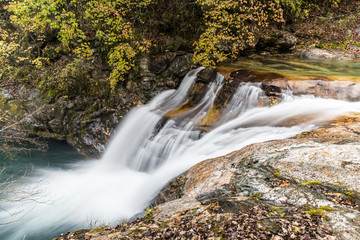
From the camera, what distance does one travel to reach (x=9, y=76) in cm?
1138

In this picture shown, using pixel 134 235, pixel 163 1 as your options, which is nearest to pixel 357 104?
pixel 134 235

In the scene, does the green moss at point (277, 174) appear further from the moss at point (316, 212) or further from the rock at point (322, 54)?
the rock at point (322, 54)

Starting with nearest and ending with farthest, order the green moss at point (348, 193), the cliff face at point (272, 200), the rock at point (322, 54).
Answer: the cliff face at point (272, 200), the green moss at point (348, 193), the rock at point (322, 54)

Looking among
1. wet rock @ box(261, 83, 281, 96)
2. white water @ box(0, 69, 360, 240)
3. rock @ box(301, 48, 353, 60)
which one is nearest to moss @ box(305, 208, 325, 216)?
white water @ box(0, 69, 360, 240)

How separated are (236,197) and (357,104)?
552 cm

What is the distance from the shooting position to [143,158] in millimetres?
7672

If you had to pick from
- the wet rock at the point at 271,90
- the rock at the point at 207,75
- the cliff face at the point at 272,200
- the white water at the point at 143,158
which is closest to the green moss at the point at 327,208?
the cliff face at the point at 272,200

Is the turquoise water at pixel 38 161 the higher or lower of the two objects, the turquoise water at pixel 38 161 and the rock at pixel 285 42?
the lower

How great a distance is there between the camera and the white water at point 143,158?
580 cm

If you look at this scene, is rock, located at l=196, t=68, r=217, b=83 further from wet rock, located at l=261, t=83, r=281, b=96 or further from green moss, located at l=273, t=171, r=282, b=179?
green moss, located at l=273, t=171, r=282, b=179

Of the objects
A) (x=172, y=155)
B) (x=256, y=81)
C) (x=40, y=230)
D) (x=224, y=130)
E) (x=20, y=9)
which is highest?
(x=20, y=9)

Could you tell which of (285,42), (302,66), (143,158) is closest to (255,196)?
(143,158)

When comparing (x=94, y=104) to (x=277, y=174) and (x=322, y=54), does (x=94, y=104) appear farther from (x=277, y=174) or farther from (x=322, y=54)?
(x=322, y=54)

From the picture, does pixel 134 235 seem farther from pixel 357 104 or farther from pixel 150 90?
pixel 150 90
